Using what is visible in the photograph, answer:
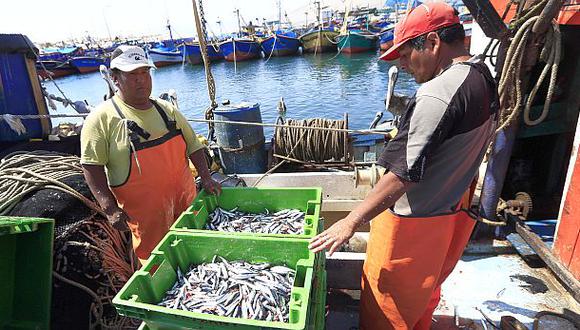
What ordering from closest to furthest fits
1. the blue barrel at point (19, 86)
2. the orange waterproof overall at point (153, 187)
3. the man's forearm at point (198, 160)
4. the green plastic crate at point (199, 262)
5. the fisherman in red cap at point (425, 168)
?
the green plastic crate at point (199, 262), the fisherman in red cap at point (425, 168), the orange waterproof overall at point (153, 187), the man's forearm at point (198, 160), the blue barrel at point (19, 86)

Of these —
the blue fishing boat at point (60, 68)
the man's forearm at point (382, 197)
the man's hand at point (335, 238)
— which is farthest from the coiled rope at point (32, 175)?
the blue fishing boat at point (60, 68)

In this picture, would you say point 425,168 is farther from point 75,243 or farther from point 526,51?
point 75,243

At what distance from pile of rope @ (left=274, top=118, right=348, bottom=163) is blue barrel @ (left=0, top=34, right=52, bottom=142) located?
4.13 metres

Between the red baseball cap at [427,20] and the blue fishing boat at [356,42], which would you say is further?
the blue fishing boat at [356,42]

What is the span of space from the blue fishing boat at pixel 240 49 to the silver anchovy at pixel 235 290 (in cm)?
4410

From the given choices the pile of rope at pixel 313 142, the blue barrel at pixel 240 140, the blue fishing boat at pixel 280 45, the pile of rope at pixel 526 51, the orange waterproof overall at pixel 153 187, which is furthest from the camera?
the blue fishing boat at pixel 280 45

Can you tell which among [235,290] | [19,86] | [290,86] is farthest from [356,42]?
[235,290]

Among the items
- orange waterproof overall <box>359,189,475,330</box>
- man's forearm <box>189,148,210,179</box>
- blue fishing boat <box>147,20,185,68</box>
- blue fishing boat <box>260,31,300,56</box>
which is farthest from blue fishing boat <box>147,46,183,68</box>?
orange waterproof overall <box>359,189,475,330</box>

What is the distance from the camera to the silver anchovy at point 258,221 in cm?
264

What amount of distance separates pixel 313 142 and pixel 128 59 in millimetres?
4039

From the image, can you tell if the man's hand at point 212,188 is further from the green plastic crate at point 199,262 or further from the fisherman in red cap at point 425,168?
the fisherman in red cap at point 425,168

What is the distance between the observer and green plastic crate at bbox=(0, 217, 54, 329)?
2787 mm

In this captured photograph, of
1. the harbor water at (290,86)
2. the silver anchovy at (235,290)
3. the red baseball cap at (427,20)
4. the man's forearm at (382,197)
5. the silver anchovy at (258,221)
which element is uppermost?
the red baseball cap at (427,20)

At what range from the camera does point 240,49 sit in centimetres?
4384
